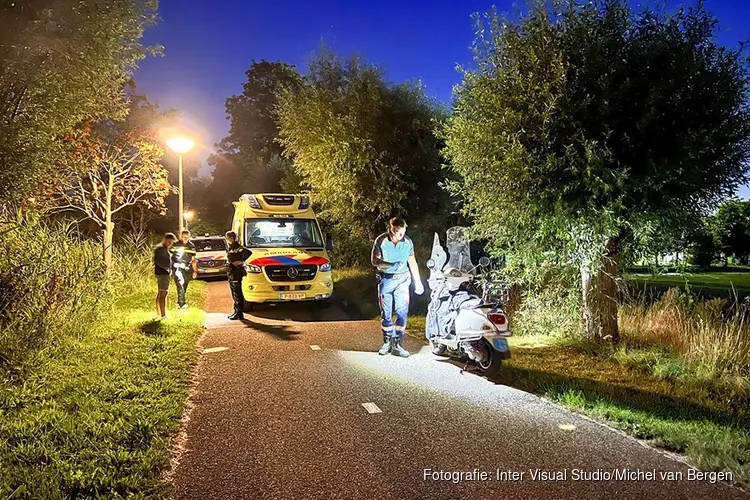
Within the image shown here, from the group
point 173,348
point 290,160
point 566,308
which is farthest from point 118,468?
point 290,160

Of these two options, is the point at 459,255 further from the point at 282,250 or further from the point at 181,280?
the point at 181,280

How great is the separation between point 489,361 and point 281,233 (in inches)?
302

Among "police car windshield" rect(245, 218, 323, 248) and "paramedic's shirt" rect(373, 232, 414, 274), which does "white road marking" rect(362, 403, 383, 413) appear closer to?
"paramedic's shirt" rect(373, 232, 414, 274)

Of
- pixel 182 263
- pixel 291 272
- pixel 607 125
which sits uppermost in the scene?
pixel 607 125

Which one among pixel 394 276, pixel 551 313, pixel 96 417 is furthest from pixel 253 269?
pixel 96 417

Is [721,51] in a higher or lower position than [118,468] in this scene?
higher

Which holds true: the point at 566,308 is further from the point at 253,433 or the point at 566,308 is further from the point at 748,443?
the point at 253,433

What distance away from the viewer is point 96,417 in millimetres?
4684

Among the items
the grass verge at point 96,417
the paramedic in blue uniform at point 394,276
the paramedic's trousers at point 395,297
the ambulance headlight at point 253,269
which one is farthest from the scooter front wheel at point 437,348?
the ambulance headlight at point 253,269

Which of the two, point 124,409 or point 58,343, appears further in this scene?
point 58,343

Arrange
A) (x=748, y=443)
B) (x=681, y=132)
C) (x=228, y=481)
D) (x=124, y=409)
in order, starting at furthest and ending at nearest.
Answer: (x=681, y=132) < (x=124, y=409) < (x=748, y=443) < (x=228, y=481)

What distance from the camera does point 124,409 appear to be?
16.2ft

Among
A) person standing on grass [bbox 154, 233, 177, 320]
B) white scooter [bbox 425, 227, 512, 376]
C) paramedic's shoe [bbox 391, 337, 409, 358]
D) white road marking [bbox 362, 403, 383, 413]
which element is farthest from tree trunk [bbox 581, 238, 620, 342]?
person standing on grass [bbox 154, 233, 177, 320]

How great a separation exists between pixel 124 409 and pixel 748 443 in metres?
5.53
